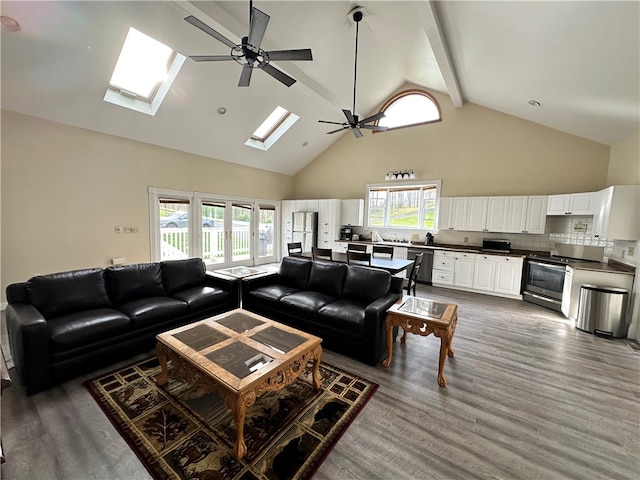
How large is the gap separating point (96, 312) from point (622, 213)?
674cm

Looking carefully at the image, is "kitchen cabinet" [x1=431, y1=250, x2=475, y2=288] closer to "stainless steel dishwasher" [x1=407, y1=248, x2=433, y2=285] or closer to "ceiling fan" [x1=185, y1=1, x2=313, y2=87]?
"stainless steel dishwasher" [x1=407, y1=248, x2=433, y2=285]

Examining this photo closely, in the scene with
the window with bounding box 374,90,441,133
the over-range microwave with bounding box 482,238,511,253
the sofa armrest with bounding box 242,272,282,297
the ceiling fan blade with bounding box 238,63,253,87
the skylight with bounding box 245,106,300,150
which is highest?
the window with bounding box 374,90,441,133

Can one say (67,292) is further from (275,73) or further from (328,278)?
(275,73)

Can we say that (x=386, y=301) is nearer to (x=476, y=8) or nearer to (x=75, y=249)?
(x=476, y=8)

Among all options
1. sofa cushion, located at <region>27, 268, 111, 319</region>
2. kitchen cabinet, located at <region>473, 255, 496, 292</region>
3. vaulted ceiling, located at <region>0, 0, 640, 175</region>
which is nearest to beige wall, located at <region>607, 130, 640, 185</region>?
vaulted ceiling, located at <region>0, 0, 640, 175</region>

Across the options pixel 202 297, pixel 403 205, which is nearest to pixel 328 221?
pixel 403 205

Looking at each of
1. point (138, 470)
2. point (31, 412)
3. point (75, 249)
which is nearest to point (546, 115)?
point (138, 470)

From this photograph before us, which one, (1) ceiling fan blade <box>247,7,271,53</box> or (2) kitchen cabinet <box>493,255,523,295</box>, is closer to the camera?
(1) ceiling fan blade <box>247,7,271,53</box>

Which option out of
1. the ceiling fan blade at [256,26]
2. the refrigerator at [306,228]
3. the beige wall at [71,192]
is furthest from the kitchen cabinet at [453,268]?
the beige wall at [71,192]

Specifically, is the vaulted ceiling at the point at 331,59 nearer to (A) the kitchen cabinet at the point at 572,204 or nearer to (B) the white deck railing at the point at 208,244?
(A) the kitchen cabinet at the point at 572,204

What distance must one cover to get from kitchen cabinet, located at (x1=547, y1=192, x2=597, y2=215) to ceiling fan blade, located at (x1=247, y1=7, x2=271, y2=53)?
5537 mm

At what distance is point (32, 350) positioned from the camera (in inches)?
83.8

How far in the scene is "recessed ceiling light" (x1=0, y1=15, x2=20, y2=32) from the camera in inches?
112

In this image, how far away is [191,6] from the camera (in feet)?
10.6
